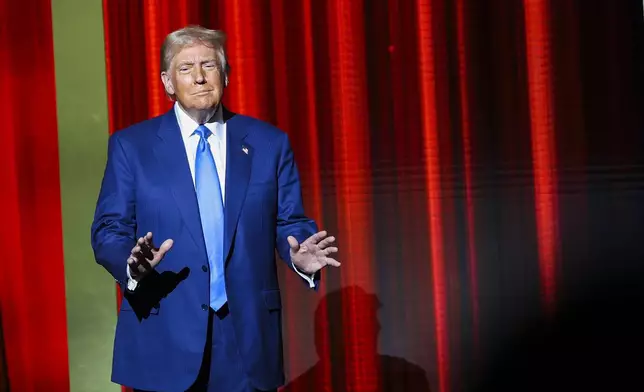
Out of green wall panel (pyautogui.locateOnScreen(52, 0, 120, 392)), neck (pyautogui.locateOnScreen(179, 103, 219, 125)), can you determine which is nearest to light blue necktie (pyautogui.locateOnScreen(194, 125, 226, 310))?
neck (pyautogui.locateOnScreen(179, 103, 219, 125))

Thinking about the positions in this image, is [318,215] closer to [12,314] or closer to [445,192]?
[445,192]

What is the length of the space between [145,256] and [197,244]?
0.17 m

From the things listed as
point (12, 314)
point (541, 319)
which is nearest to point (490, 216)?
point (541, 319)

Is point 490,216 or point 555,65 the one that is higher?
point 555,65

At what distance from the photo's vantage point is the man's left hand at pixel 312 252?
1816 mm

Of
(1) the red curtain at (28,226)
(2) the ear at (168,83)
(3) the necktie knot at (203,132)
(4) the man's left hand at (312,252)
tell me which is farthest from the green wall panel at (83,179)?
(4) the man's left hand at (312,252)

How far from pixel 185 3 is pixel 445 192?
1267 mm

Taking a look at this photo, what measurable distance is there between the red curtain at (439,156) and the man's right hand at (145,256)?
5.35ft

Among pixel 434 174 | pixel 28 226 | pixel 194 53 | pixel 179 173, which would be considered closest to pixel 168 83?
pixel 194 53

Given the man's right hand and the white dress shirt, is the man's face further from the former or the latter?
the man's right hand

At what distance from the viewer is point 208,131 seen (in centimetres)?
194

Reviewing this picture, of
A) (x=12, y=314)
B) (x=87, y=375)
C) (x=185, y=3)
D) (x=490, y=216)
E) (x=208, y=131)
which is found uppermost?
(x=185, y=3)

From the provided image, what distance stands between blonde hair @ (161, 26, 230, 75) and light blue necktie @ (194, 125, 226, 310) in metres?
0.26

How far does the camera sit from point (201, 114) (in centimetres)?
195
